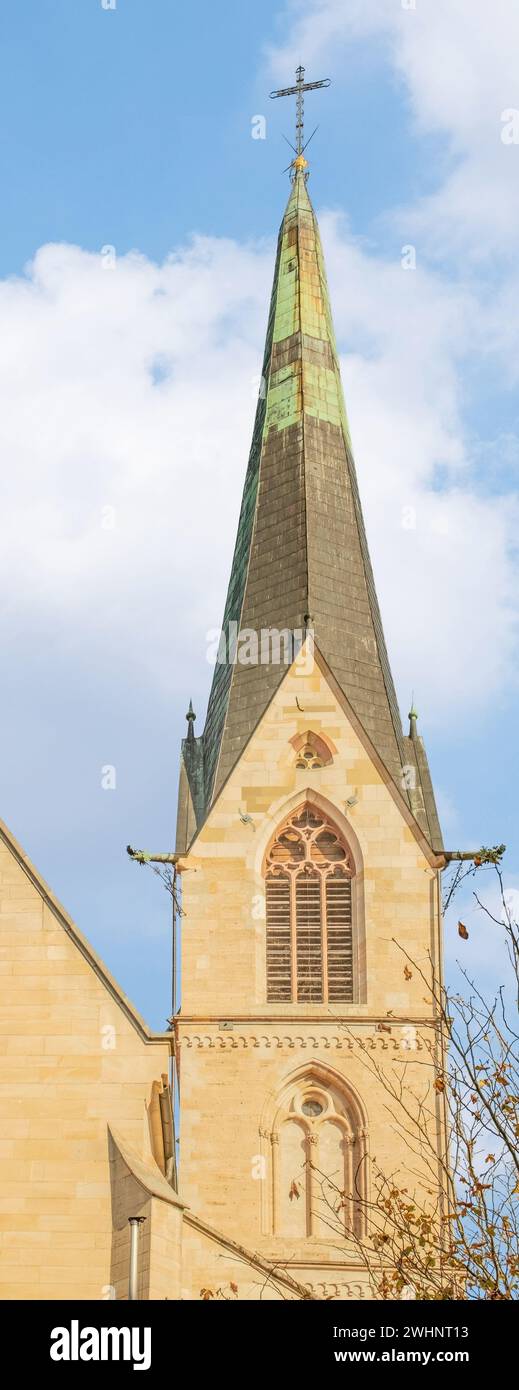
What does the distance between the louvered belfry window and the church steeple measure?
1094 mm

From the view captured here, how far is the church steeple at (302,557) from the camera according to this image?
31.1 metres

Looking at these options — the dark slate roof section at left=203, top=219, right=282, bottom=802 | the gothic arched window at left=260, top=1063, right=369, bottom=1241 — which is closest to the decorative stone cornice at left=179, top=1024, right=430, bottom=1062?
the gothic arched window at left=260, top=1063, right=369, bottom=1241

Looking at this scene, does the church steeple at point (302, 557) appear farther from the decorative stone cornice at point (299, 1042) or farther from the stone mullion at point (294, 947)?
the decorative stone cornice at point (299, 1042)

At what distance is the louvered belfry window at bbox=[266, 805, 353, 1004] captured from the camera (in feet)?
95.2

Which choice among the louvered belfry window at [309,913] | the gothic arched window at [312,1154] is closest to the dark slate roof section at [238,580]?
the louvered belfry window at [309,913]

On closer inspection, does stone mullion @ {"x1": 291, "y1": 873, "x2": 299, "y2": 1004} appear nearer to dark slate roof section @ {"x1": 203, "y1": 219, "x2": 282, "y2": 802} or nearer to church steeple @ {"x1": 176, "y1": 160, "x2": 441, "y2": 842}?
church steeple @ {"x1": 176, "y1": 160, "x2": 441, "y2": 842}

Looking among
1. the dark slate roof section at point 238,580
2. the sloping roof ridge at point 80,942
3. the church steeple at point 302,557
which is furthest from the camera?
the dark slate roof section at point 238,580

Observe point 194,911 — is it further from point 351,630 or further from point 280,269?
point 280,269

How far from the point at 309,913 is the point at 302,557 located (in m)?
5.03

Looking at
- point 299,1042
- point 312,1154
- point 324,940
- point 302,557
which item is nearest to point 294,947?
point 324,940

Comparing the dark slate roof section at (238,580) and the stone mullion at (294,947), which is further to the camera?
the dark slate roof section at (238,580)

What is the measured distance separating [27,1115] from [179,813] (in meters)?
7.81

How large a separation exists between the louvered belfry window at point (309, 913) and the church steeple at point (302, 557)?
1.09 meters
